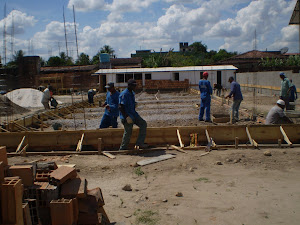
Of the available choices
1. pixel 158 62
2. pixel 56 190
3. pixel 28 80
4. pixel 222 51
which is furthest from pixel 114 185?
pixel 222 51

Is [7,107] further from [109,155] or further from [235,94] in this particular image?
[235,94]

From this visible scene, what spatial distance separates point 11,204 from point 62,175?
0.83m

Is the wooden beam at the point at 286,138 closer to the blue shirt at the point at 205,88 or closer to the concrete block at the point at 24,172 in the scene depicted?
the blue shirt at the point at 205,88

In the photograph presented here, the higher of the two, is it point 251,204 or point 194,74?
point 194,74

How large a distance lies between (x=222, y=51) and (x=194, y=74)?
51568 millimetres

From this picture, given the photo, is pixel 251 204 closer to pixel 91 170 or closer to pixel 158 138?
pixel 91 170

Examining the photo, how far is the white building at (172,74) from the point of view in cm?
3114

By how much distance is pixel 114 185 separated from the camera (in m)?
4.83

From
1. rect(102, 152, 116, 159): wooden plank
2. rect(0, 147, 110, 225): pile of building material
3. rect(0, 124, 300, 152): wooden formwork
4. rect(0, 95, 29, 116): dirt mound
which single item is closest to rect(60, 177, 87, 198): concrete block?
rect(0, 147, 110, 225): pile of building material

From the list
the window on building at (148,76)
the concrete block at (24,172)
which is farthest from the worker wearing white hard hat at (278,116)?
the window on building at (148,76)

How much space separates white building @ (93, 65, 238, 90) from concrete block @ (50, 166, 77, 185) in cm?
2787

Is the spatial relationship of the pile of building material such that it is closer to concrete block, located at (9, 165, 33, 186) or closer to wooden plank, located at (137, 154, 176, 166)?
concrete block, located at (9, 165, 33, 186)

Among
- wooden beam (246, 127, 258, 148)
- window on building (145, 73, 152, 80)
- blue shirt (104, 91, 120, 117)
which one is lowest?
wooden beam (246, 127, 258, 148)

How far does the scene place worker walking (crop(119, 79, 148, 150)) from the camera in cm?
622
